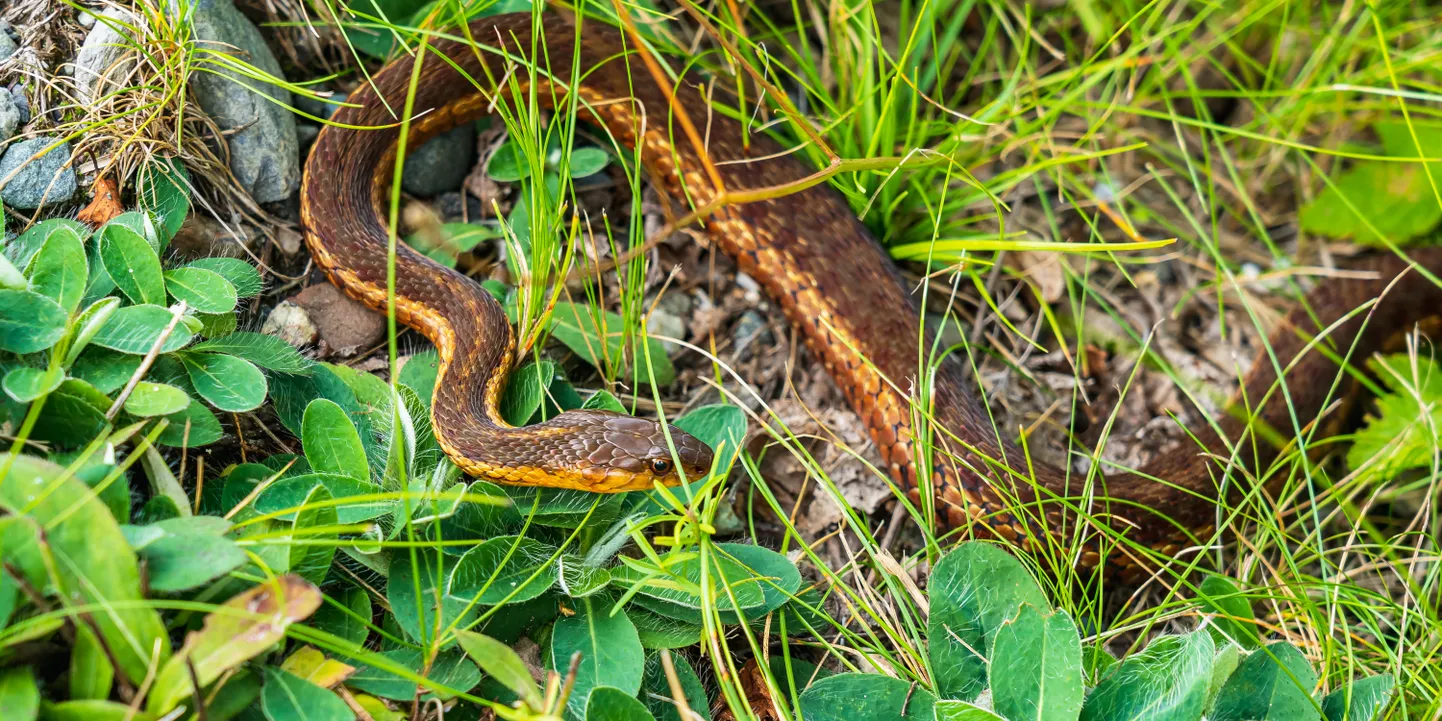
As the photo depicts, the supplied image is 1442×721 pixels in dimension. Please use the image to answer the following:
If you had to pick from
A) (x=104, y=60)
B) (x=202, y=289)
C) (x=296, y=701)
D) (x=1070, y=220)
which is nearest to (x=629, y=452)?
(x=296, y=701)

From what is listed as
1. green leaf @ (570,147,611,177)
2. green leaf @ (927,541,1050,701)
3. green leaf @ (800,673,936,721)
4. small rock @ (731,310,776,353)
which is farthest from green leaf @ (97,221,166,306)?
green leaf @ (927,541,1050,701)

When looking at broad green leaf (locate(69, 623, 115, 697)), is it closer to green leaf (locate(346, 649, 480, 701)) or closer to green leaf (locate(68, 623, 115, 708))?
green leaf (locate(68, 623, 115, 708))

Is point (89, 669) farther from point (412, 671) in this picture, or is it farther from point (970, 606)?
point (970, 606)

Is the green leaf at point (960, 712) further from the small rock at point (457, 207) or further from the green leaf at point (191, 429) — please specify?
the small rock at point (457, 207)

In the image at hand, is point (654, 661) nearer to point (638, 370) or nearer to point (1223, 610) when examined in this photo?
point (638, 370)

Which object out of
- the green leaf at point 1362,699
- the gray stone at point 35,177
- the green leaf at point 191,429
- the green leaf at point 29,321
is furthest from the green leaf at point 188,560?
the green leaf at point 1362,699

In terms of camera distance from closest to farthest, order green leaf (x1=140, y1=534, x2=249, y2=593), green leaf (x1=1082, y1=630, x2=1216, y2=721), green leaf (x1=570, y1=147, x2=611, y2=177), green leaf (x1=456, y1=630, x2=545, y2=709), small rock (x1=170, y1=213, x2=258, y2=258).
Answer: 1. green leaf (x1=140, y1=534, x2=249, y2=593)
2. green leaf (x1=456, y1=630, x2=545, y2=709)
3. green leaf (x1=1082, y1=630, x2=1216, y2=721)
4. small rock (x1=170, y1=213, x2=258, y2=258)
5. green leaf (x1=570, y1=147, x2=611, y2=177)

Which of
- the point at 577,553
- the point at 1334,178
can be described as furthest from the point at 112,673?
the point at 1334,178

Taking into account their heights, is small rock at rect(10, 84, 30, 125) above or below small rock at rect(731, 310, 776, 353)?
above
